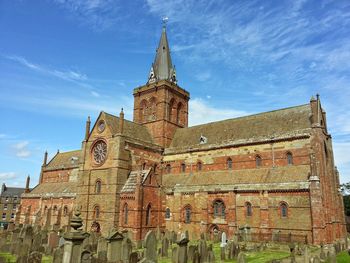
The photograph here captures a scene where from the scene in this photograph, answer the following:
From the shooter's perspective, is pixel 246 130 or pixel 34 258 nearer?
pixel 34 258

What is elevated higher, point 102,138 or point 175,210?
point 102,138

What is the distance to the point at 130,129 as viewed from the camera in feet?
117

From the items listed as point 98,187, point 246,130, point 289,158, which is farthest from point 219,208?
point 98,187

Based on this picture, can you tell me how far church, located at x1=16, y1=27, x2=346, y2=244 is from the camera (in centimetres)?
2467

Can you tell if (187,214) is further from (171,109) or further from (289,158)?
(171,109)

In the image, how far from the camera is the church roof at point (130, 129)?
3347cm

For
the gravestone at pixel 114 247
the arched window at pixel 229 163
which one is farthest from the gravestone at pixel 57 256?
the arched window at pixel 229 163

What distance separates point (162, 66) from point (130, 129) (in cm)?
1205

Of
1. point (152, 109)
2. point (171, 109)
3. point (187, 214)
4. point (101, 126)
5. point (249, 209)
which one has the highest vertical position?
point (171, 109)

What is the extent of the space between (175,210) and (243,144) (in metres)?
9.89

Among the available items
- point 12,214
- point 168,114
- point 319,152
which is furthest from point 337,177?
point 12,214

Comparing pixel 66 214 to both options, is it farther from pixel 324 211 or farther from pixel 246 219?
pixel 324 211

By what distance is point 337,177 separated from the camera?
29609mm

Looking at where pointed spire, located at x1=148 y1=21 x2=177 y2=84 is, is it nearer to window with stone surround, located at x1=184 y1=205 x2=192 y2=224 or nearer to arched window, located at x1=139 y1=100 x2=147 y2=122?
arched window, located at x1=139 y1=100 x2=147 y2=122
